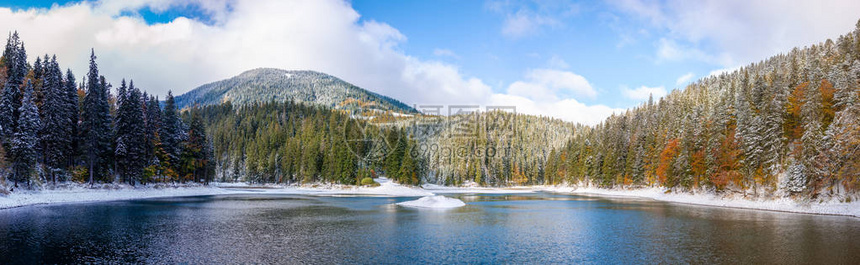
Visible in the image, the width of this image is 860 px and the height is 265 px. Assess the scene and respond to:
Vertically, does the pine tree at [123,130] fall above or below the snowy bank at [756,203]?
above

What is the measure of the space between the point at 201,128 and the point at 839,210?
341ft

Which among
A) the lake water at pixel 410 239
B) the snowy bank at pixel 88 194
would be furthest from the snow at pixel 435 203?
the snowy bank at pixel 88 194

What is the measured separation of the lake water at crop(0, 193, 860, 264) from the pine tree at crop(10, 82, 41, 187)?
1701 centimetres

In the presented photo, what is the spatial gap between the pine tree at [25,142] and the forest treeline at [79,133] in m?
Result: 0.09

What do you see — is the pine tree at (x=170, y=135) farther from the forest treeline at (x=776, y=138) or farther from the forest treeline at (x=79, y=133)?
the forest treeline at (x=776, y=138)

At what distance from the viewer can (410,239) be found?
27.4 metres

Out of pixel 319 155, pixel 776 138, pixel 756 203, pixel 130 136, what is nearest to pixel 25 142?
pixel 130 136

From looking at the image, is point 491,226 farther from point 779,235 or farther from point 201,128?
point 201,128

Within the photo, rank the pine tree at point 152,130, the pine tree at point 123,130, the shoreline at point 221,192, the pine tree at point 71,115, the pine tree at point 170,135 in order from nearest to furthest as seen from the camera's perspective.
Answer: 1. the shoreline at point 221,192
2. the pine tree at point 71,115
3. the pine tree at point 123,130
4. the pine tree at point 152,130
5. the pine tree at point 170,135

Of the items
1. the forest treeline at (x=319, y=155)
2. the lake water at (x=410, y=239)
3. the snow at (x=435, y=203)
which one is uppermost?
the forest treeline at (x=319, y=155)

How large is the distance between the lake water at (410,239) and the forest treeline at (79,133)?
22.2 metres

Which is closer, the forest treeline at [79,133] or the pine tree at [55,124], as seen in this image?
the forest treeline at [79,133]

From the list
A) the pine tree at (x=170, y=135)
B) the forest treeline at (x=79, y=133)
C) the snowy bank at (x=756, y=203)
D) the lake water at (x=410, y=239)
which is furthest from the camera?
the pine tree at (x=170, y=135)

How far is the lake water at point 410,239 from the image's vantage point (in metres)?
21.3
